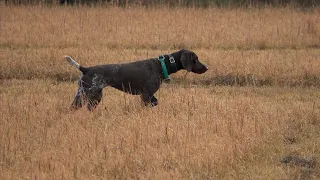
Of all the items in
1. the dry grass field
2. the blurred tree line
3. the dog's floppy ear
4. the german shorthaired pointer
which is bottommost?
the blurred tree line

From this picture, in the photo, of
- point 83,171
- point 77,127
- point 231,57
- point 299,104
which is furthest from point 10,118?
point 231,57

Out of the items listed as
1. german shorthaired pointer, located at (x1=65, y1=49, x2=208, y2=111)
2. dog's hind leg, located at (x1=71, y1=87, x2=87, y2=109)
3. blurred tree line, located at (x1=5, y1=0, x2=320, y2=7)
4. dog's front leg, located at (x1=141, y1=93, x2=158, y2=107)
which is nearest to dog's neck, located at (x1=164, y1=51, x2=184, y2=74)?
german shorthaired pointer, located at (x1=65, y1=49, x2=208, y2=111)

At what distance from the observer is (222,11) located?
55.5ft

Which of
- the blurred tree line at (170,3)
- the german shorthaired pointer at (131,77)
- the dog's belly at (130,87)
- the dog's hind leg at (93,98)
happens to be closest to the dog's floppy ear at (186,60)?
the german shorthaired pointer at (131,77)

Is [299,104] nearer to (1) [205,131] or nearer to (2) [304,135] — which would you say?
(2) [304,135]

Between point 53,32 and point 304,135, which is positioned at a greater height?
point 304,135

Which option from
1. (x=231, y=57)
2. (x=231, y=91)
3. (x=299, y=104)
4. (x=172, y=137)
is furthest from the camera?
(x=231, y=57)

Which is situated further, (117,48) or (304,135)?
(117,48)

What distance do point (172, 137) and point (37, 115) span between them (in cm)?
211

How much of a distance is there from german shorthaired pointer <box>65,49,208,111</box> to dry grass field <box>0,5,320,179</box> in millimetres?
228

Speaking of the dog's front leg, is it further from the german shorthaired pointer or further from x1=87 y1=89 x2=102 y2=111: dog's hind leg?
x1=87 y1=89 x2=102 y2=111: dog's hind leg

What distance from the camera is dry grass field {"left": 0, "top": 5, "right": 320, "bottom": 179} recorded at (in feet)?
A: 21.6

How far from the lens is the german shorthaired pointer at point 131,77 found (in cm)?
828

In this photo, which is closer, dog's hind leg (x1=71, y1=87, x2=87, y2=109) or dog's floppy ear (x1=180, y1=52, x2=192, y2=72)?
dog's hind leg (x1=71, y1=87, x2=87, y2=109)
